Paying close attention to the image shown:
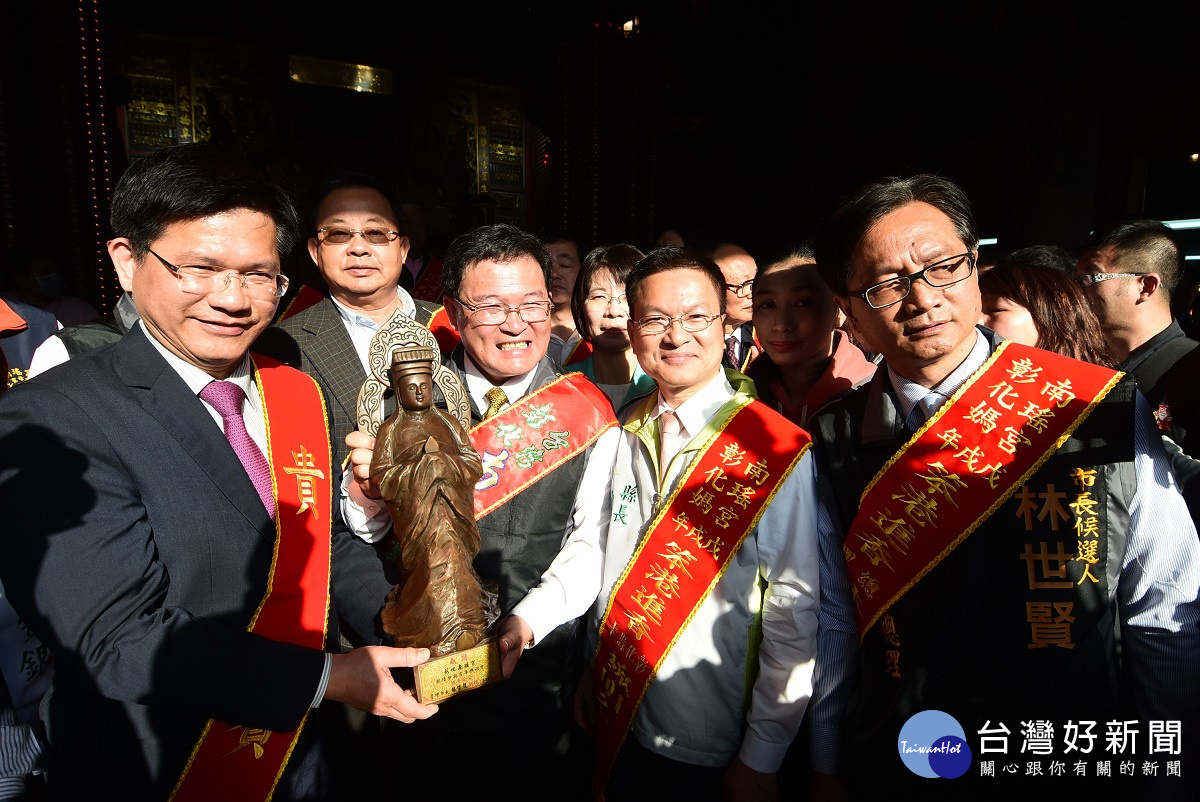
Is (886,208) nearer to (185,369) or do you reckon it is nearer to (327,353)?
(185,369)

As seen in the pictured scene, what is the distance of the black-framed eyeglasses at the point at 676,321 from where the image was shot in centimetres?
241

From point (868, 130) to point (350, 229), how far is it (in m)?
10.1

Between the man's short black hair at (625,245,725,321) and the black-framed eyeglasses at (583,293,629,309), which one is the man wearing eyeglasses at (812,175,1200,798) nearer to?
Result: the man's short black hair at (625,245,725,321)

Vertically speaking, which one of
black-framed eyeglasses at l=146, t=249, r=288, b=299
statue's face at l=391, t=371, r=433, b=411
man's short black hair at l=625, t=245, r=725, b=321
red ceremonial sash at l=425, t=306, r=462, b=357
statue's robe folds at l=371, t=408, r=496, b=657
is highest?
man's short black hair at l=625, t=245, r=725, b=321

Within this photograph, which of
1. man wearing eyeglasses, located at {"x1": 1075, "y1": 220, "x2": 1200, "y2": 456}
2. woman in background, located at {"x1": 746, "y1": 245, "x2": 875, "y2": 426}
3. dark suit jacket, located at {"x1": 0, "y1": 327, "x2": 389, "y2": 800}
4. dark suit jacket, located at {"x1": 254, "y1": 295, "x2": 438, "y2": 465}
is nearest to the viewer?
dark suit jacket, located at {"x1": 0, "y1": 327, "x2": 389, "y2": 800}

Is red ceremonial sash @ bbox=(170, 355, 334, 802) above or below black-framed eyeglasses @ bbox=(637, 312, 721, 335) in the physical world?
below

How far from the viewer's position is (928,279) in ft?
6.61

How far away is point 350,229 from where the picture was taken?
3.31 meters

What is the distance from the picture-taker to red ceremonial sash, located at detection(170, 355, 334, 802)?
190 centimetres

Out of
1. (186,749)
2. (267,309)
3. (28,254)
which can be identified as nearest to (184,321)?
(267,309)

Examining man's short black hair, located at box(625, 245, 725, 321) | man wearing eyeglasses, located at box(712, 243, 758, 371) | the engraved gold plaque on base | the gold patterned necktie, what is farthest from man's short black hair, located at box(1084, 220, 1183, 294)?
the engraved gold plaque on base

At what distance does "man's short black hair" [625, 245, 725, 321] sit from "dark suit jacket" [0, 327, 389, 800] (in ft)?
4.88

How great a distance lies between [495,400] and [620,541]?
733 millimetres

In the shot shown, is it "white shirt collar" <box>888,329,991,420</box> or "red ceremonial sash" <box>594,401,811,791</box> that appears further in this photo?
"red ceremonial sash" <box>594,401,811,791</box>
